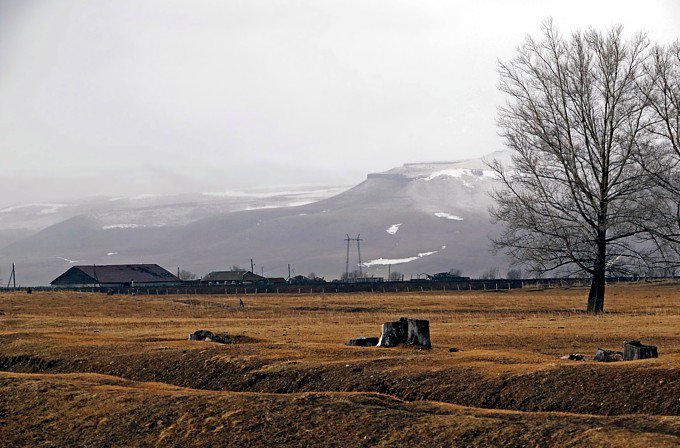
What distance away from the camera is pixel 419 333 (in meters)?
42.7

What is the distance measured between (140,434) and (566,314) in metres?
50.0

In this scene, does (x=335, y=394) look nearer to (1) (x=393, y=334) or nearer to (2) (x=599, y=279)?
(1) (x=393, y=334)

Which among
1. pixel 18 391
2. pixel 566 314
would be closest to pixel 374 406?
pixel 18 391

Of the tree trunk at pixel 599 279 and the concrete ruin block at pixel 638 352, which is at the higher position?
the tree trunk at pixel 599 279

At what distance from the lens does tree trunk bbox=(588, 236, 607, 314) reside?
74.1 meters

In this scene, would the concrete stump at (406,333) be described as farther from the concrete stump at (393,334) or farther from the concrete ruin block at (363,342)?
the concrete ruin block at (363,342)

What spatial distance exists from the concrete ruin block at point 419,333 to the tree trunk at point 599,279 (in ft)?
111

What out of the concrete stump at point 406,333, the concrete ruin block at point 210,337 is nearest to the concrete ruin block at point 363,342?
the concrete stump at point 406,333

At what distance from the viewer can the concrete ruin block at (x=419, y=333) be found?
42.6 m

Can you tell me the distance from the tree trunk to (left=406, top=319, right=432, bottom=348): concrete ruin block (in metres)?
34.0

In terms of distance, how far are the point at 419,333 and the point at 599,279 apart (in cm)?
3545

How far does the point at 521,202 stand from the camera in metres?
76.1

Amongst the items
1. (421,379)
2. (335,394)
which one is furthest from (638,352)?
(335,394)

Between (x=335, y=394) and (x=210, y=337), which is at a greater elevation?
(x=210, y=337)
